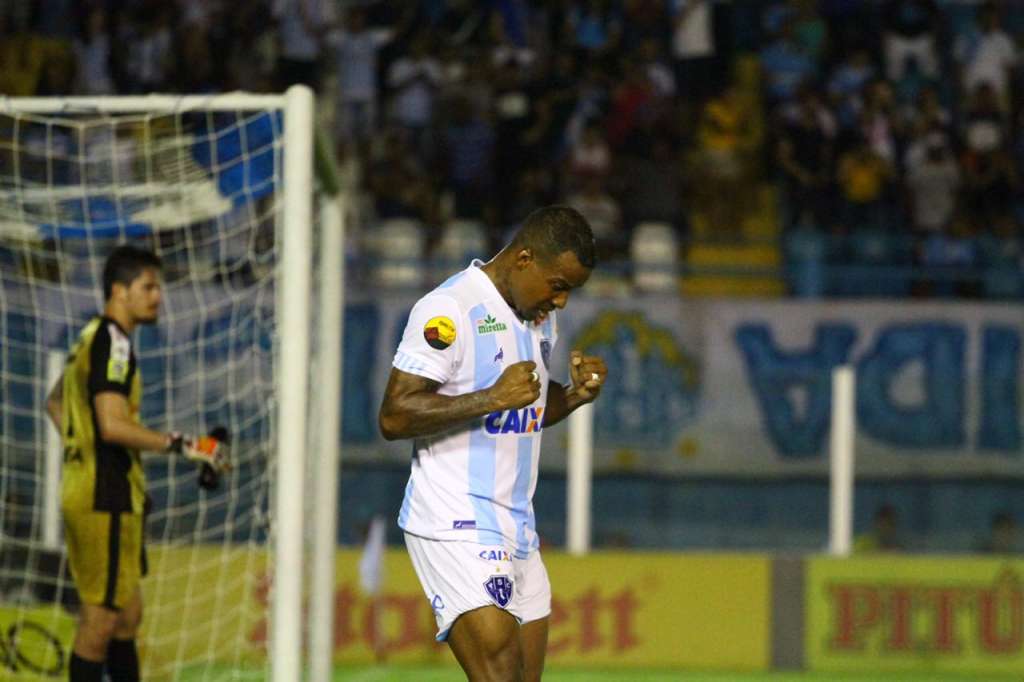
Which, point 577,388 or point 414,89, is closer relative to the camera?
point 577,388

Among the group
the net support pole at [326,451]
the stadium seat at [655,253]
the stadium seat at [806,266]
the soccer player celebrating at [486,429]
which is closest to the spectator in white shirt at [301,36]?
the stadium seat at [655,253]

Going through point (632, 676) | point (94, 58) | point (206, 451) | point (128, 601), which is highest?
point (94, 58)

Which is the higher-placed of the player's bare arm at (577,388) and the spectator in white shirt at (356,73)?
the spectator in white shirt at (356,73)

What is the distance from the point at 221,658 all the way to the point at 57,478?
1.60m

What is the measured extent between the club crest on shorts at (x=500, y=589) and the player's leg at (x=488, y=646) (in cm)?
3

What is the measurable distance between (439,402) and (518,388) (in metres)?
0.25

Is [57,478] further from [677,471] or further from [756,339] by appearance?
[756,339]

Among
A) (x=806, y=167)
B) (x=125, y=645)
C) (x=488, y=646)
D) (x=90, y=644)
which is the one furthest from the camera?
(x=806, y=167)

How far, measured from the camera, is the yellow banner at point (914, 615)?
11.2 metres

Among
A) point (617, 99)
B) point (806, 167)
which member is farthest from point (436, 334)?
point (617, 99)

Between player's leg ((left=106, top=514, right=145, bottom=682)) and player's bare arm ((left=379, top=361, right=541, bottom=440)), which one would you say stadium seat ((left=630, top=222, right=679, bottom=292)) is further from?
player's bare arm ((left=379, top=361, right=541, bottom=440))

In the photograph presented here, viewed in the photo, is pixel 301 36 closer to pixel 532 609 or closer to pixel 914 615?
pixel 914 615

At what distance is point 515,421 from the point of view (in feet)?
17.1

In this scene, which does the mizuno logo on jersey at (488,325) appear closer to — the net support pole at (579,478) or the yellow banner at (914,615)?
the net support pole at (579,478)
